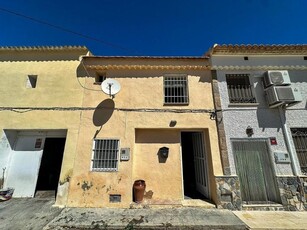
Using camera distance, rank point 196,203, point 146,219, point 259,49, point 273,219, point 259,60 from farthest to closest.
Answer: point 259,60 < point 259,49 < point 196,203 < point 273,219 < point 146,219

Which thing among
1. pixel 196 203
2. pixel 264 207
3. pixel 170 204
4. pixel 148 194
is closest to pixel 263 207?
pixel 264 207

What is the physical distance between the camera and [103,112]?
6387 millimetres

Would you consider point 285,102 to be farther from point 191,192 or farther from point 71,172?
point 71,172

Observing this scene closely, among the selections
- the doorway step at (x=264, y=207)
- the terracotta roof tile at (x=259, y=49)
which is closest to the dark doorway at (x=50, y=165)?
the doorway step at (x=264, y=207)

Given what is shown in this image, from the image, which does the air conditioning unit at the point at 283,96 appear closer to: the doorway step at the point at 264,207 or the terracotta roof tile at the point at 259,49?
the terracotta roof tile at the point at 259,49

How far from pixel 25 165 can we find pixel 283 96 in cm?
1128

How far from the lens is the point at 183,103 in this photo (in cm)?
652

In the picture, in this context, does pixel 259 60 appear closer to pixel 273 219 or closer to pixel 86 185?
pixel 273 219

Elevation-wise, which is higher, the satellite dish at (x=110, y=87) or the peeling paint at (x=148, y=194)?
the satellite dish at (x=110, y=87)

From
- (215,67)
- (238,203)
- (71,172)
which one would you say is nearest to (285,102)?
(215,67)

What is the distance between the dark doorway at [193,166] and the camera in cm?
666

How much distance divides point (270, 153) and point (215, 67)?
4299 mm

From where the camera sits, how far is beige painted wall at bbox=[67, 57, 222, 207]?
5648mm

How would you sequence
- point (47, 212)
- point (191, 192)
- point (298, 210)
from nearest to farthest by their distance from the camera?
point (47, 212) < point (298, 210) < point (191, 192)
